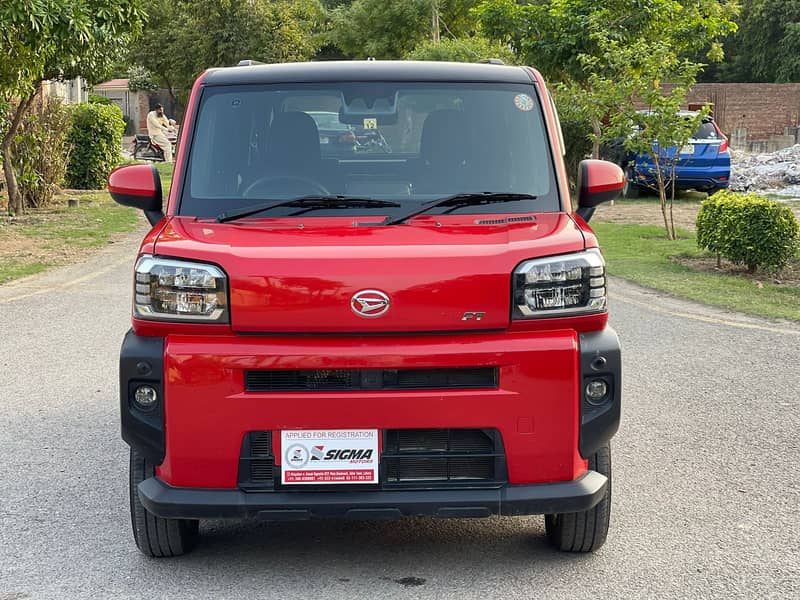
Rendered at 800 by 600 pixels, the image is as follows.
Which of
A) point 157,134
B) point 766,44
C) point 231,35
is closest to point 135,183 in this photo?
point 157,134

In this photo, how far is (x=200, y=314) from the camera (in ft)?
13.1

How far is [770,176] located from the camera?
89.0 ft

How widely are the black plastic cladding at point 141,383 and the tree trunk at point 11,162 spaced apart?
16045 mm

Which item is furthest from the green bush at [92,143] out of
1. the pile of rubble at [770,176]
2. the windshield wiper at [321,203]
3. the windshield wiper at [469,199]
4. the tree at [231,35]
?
the windshield wiper at [469,199]

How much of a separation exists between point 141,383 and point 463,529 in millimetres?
1615

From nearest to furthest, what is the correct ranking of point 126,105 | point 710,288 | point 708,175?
1. point 710,288
2. point 708,175
3. point 126,105

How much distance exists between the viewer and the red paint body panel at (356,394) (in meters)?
3.95

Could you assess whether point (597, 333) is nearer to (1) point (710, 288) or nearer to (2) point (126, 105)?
(1) point (710, 288)

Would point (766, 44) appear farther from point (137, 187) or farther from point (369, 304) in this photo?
point (369, 304)

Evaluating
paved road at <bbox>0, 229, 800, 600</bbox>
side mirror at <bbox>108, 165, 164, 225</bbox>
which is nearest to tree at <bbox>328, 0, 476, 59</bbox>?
paved road at <bbox>0, 229, 800, 600</bbox>

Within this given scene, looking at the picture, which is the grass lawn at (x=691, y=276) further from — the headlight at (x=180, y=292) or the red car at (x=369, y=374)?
the headlight at (x=180, y=292)

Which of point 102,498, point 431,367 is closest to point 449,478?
point 431,367

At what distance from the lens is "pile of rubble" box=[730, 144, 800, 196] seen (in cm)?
2566

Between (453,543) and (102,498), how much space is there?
1671 millimetres
